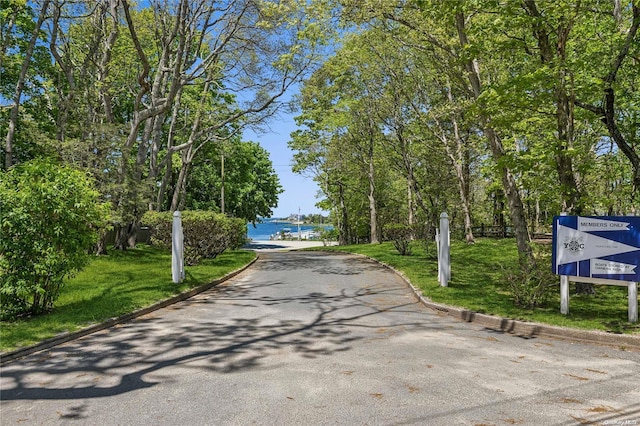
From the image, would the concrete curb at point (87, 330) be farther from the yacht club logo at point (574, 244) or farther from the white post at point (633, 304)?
the white post at point (633, 304)

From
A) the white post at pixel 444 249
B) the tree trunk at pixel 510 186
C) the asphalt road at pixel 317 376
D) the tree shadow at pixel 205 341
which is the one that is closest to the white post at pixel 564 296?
the asphalt road at pixel 317 376

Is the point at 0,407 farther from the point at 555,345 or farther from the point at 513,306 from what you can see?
the point at 513,306

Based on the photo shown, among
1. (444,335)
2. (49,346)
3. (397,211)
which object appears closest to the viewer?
(49,346)

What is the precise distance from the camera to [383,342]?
6125 mm

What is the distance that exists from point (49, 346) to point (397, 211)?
37.5 m

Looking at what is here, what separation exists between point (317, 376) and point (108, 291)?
7.12 metres

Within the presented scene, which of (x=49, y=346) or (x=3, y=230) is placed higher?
(x=3, y=230)

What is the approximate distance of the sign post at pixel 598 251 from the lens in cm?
704

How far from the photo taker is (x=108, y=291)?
32.6ft

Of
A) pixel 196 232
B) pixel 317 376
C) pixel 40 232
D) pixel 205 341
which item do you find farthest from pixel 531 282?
pixel 196 232

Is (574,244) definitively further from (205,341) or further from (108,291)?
(108,291)

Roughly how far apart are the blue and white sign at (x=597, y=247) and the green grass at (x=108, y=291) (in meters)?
7.81

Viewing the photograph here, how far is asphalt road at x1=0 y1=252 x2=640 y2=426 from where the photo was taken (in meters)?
3.71

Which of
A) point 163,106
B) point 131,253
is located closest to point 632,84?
point 163,106
